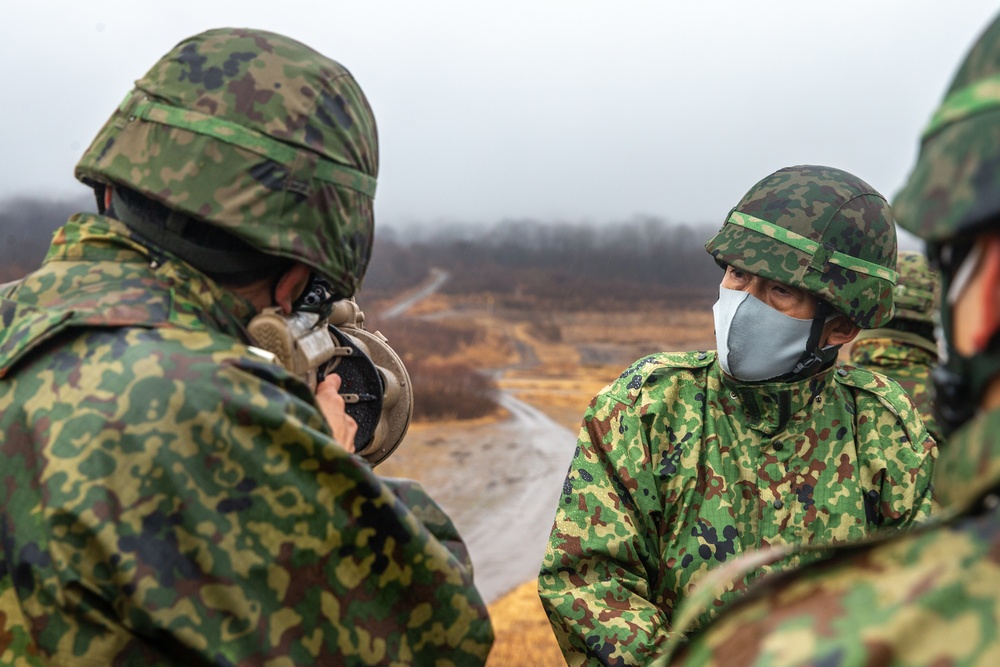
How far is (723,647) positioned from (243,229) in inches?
53.7

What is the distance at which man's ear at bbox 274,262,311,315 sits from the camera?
227 cm

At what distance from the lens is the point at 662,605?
317 cm

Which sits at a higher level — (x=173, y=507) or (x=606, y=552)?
(x=173, y=507)

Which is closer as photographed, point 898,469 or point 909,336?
point 898,469

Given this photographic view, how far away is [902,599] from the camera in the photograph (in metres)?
1.18

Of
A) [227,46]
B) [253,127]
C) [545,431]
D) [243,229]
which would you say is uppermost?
[227,46]

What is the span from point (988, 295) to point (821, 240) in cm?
208

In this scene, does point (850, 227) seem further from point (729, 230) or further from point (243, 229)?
point (243, 229)

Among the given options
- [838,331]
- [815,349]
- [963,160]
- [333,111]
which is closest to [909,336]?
[838,331]

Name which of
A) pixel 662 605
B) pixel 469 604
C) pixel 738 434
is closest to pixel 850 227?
pixel 738 434

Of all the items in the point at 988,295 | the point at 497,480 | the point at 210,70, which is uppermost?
the point at 210,70

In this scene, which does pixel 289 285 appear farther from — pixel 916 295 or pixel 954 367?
pixel 916 295

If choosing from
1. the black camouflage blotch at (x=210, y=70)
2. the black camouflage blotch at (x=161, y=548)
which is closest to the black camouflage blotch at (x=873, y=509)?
the black camouflage blotch at (x=161, y=548)

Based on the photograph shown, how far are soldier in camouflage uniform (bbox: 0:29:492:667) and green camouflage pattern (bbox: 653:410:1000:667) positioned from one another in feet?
2.85
